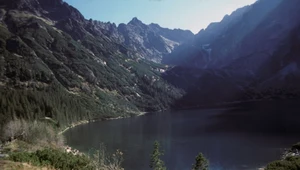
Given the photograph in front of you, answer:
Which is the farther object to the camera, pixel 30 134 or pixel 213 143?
pixel 213 143

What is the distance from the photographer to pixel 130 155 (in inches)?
4872

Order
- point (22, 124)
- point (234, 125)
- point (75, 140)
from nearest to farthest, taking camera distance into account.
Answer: point (22, 124) → point (75, 140) → point (234, 125)

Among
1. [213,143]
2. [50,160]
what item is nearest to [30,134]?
[50,160]

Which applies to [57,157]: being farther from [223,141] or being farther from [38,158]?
[223,141]

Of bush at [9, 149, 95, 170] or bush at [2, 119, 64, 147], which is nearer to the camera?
bush at [9, 149, 95, 170]

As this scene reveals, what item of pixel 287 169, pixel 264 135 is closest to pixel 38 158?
pixel 287 169

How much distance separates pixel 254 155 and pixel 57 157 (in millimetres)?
81980

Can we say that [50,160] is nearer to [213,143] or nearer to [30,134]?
[30,134]

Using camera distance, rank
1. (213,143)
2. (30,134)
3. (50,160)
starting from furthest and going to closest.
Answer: (213,143) < (30,134) < (50,160)

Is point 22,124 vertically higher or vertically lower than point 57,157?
higher

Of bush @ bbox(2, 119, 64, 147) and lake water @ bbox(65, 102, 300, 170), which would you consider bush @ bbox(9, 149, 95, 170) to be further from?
bush @ bbox(2, 119, 64, 147)

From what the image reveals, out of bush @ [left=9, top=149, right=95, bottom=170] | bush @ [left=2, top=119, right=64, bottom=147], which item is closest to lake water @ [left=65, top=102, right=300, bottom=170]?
bush @ [left=2, top=119, right=64, bottom=147]

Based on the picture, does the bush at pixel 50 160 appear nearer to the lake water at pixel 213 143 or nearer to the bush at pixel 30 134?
the lake water at pixel 213 143

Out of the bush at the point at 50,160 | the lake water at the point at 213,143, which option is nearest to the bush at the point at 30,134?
the lake water at the point at 213,143
